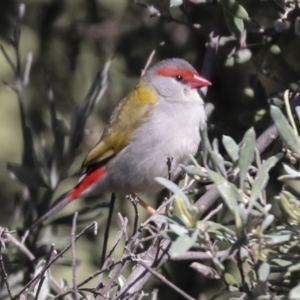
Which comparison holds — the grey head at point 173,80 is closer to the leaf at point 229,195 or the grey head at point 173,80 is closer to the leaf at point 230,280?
the leaf at point 230,280

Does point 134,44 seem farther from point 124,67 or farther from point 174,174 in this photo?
point 174,174

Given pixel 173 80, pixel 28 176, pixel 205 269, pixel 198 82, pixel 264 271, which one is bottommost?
pixel 28 176

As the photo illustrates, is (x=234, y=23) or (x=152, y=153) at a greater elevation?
(x=234, y=23)

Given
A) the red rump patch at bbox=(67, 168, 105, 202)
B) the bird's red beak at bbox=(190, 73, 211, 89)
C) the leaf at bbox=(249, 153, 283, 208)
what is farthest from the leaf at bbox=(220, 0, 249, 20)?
the red rump patch at bbox=(67, 168, 105, 202)

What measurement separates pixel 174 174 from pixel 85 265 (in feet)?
4.04

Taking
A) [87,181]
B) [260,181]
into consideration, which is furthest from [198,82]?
[260,181]

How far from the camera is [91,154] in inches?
165

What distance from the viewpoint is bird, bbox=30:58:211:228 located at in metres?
4.05

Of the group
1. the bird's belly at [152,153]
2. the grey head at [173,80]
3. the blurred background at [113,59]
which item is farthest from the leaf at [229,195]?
the grey head at [173,80]

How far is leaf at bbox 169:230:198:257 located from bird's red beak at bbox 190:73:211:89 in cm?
208

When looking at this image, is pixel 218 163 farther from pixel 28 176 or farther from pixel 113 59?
pixel 113 59

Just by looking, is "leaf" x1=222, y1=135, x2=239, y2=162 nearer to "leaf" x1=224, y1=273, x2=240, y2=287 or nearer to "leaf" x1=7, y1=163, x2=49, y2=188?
"leaf" x1=224, y1=273, x2=240, y2=287

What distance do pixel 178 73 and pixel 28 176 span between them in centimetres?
108

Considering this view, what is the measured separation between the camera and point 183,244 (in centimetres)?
162
